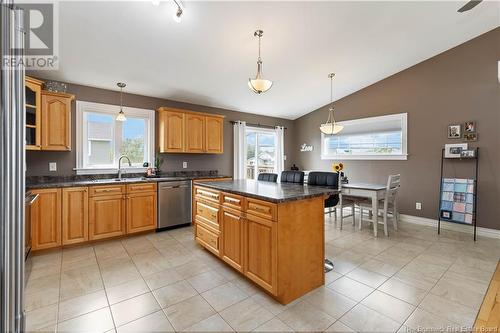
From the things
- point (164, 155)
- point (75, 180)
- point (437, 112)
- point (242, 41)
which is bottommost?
point (75, 180)

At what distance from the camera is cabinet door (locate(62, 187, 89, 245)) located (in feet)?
10.3

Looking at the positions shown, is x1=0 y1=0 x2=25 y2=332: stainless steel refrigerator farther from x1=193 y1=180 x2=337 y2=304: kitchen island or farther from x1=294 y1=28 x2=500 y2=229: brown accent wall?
x1=294 y1=28 x2=500 y2=229: brown accent wall

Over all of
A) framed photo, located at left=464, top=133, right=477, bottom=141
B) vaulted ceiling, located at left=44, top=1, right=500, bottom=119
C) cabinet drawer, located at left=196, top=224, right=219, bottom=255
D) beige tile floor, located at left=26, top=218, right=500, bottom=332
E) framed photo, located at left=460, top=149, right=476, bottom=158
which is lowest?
beige tile floor, located at left=26, top=218, right=500, bottom=332

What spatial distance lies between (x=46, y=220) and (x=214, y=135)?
2.92 meters

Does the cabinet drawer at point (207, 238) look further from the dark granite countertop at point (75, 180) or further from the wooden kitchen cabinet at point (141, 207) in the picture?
the dark granite countertop at point (75, 180)

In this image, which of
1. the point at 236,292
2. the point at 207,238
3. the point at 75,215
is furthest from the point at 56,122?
the point at 236,292

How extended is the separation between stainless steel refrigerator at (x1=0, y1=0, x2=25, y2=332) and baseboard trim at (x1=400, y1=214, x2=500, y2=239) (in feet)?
17.5

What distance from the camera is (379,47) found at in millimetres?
3713

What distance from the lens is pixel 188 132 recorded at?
449cm

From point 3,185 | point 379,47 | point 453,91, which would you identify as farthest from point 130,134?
point 453,91

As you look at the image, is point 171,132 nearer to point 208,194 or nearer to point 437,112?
point 208,194

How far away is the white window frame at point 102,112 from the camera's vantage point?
146 inches

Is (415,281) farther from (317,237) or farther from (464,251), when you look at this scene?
(464,251)

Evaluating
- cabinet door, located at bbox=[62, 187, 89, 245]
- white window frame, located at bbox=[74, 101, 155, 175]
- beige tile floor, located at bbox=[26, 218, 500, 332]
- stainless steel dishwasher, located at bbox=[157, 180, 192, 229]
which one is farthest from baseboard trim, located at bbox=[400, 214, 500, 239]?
cabinet door, located at bbox=[62, 187, 89, 245]
